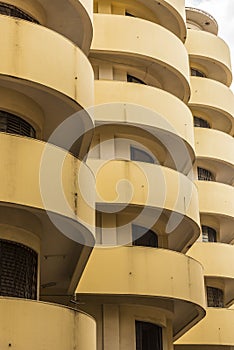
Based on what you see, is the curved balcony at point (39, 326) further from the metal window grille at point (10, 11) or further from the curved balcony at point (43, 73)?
the metal window grille at point (10, 11)

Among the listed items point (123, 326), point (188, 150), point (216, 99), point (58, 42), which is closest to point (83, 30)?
point (58, 42)

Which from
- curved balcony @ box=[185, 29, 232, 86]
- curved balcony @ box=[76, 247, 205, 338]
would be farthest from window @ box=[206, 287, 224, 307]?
curved balcony @ box=[185, 29, 232, 86]

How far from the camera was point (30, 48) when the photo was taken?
13.5 m

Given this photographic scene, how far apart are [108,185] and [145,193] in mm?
1190

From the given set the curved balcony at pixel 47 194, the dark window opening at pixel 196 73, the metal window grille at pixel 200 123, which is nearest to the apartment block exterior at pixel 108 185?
the curved balcony at pixel 47 194

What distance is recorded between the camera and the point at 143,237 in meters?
19.7

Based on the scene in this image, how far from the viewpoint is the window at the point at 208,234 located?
25.9 meters

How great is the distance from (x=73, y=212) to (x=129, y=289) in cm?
476

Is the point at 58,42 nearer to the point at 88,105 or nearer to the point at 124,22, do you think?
the point at 88,105

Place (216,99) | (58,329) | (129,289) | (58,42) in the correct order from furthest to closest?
(216,99), (129,289), (58,42), (58,329)

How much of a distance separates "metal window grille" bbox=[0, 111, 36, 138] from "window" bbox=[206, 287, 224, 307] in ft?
43.3

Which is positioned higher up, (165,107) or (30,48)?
(165,107)

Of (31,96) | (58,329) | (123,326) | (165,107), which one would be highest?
(165,107)

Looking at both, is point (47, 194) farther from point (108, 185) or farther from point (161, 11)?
point (161, 11)
